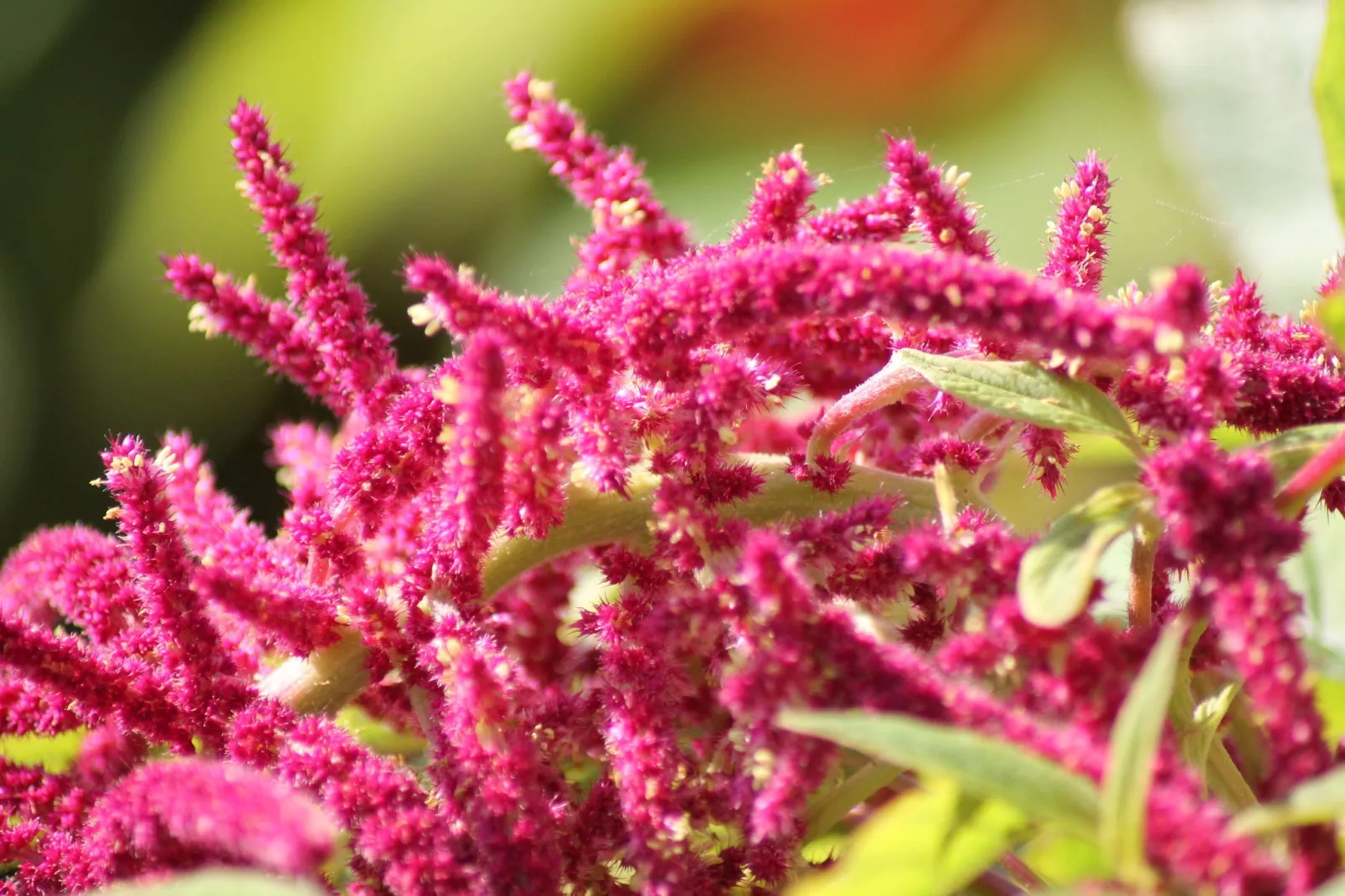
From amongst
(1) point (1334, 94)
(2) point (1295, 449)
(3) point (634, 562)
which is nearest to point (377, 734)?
(3) point (634, 562)

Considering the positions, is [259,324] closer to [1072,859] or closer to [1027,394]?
[1027,394]

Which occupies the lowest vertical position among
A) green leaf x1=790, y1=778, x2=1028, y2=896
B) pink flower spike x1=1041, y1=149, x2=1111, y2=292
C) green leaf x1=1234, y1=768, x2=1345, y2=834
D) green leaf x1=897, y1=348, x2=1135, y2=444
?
green leaf x1=1234, y1=768, x2=1345, y2=834

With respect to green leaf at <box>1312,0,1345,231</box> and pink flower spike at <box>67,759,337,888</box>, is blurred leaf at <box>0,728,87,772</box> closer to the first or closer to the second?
pink flower spike at <box>67,759,337,888</box>

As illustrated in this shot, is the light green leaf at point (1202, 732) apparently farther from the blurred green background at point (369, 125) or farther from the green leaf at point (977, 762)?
the blurred green background at point (369, 125)

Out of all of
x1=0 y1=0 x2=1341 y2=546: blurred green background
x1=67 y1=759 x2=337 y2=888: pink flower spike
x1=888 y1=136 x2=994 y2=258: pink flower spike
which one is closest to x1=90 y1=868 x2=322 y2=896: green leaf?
x1=67 y1=759 x2=337 y2=888: pink flower spike

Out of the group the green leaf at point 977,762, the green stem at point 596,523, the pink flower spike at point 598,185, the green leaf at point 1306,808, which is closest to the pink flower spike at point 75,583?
the green stem at point 596,523

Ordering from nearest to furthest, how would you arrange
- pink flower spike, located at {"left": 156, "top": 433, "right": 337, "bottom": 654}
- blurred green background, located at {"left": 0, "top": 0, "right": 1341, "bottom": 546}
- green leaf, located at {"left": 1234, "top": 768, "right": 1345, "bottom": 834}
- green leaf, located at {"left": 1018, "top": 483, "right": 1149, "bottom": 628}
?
green leaf, located at {"left": 1234, "top": 768, "right": 1345, "bottom": 834}, green leaf, located at {"left": 1018, "top": 483, "right": 1149, "bottom": 628}, pink flower spike, located at {"left": 156, "top": 433, "right": 337, "bottom": 654}, blurred green background, located at {"left": 0, "top": 0, "right": 1341, "bottom": 546}

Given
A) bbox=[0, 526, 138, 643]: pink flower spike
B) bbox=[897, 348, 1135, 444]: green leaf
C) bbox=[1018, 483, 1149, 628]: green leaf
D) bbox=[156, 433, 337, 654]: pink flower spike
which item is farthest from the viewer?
bbox=[0, 526, 138, 643]: pink flower spike
